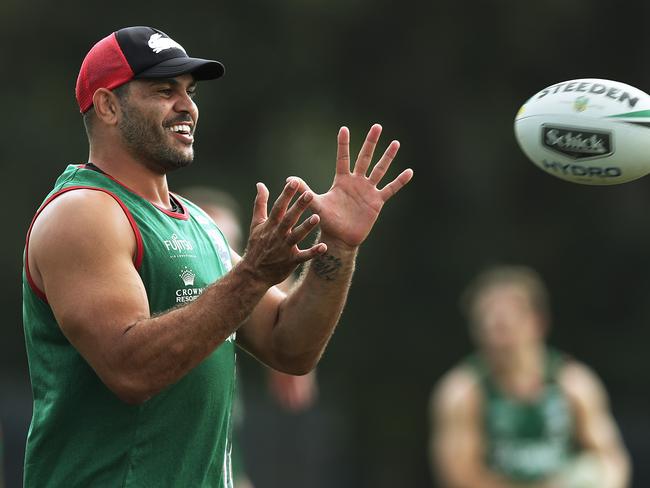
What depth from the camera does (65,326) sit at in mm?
4547

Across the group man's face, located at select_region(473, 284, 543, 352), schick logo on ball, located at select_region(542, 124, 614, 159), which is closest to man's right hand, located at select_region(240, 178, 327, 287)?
schick logo on ball, located at select_region(542, 124, 614, 159)

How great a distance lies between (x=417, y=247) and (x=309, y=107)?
2.27 meters

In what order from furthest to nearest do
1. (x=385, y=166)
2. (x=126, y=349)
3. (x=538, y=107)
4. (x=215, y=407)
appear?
1. (x=538, y=107)
2. (x=385, y=166)
3. (x=215, y=407)
4. (x=126, y=349)

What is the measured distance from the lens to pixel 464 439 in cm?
976

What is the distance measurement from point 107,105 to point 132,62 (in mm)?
179

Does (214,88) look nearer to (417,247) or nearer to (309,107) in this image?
(309,107)

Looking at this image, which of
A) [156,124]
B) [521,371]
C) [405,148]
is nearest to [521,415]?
[521,371]

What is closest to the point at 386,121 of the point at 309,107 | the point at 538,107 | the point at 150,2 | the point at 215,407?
the point at 309,107

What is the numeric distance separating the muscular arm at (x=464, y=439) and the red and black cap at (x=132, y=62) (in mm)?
5191

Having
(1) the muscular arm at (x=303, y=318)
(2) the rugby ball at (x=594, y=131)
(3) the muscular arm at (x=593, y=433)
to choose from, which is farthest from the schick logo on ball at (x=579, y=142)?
(3) the muscular arm at (x=593, y=433)

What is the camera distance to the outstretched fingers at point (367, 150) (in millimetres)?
5297

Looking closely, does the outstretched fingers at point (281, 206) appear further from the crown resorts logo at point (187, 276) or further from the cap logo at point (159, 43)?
the cap logo at point (159, 43)

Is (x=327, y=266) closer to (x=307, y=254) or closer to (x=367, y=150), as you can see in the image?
(x=367, y=150)

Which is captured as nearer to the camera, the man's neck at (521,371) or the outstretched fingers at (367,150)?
the outstretched fingers at (367,150)
